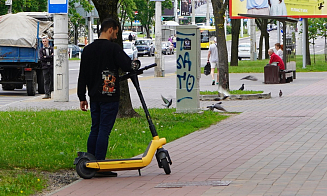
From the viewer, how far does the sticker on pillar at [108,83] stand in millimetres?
7336

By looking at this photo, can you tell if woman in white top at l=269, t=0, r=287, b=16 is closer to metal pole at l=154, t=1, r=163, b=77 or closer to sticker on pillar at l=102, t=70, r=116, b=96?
→ metal pole at l=154, t=1, r=163, b=77

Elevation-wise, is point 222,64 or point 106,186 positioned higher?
point 222,64

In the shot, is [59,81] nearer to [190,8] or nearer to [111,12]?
[111,12]

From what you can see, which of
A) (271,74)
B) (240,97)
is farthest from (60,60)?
(271,74)

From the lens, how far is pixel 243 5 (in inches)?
1332

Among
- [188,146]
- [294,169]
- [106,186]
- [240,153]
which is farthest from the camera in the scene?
[188,146]

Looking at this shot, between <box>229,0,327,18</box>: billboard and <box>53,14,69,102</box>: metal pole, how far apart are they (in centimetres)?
1666

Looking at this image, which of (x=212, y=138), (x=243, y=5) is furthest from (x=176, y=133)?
(x=243, y=5)

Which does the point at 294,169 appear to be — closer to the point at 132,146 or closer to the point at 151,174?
the point at 151,174

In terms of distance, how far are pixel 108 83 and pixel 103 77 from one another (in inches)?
3.5

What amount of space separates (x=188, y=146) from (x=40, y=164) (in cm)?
257

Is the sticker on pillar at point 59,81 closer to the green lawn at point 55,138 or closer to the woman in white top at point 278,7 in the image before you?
the green lawn at point 55,138

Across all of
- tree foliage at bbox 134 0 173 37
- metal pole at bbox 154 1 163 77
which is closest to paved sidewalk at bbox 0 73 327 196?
metal pole at bbox 154 1 163 77

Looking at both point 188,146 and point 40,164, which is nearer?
point 40,164
